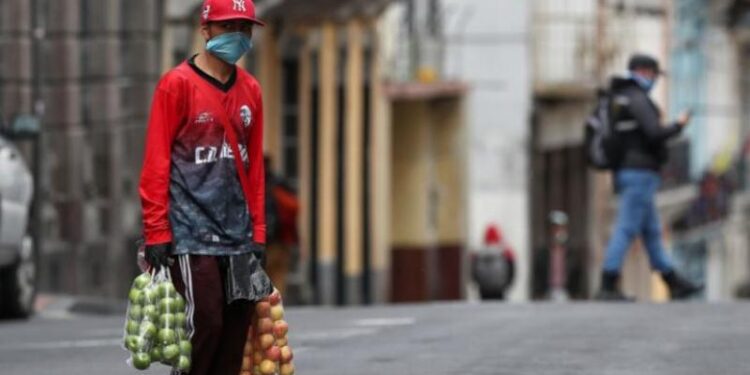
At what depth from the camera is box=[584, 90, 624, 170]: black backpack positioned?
20.4m

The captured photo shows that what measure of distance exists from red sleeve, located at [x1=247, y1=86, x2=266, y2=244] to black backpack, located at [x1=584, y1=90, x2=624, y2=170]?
9.61 m

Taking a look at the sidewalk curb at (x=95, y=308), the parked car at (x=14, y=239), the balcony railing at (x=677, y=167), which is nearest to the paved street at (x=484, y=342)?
the parked car at (x=14, y=239)

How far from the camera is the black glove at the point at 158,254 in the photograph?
10.6 m

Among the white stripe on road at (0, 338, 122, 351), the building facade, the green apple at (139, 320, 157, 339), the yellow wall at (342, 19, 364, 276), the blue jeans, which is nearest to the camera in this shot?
the green apple at (139, 320, 157, 339)

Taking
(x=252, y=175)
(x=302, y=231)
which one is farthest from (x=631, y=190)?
(x=302, y=231)

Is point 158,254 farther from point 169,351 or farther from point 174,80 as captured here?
point 174,80

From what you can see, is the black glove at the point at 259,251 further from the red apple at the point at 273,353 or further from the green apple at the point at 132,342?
the green apple at the point at 132,342

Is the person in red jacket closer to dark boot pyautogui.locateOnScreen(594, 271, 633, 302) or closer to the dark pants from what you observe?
the dark pants

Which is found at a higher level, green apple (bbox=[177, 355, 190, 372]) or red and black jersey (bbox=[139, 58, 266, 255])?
red and black jersey (bbox=[139, 58, 266, 255])

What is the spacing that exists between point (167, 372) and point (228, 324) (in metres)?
2.69

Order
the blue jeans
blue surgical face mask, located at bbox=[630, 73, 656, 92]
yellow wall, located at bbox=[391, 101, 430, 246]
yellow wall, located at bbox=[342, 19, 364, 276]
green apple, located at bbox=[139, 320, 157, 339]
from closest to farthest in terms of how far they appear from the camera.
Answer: green apple, located at bbox=[139, 320, 157, 339] < the blue jeans < blue surgical face mask, located at bbox=[630, 73, 656, 92] < yellow wall, located at bbox=[342, 19, 364, 276] < yellow wall, located at bbox=[391, 101, 430, 246]

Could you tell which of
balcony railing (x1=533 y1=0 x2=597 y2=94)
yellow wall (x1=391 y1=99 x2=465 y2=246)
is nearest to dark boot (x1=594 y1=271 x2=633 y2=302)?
yellow wall (x1=391 y1=99 x2=465 y2=246)

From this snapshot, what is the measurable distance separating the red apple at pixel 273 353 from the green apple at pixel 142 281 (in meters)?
0.65

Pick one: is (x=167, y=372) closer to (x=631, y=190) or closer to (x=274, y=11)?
(x=631, y=190)
